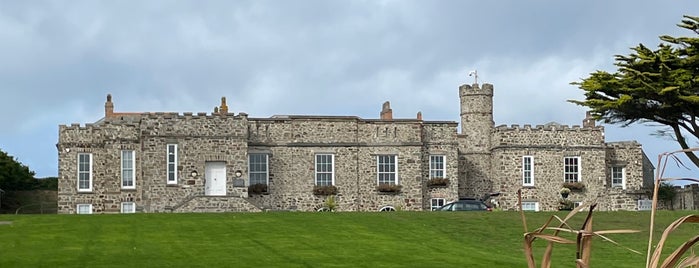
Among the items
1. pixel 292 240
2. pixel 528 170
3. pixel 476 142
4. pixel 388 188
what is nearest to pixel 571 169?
pixel 528 170

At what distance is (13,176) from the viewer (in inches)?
2185

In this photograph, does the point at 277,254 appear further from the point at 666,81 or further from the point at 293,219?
the point at 666,81

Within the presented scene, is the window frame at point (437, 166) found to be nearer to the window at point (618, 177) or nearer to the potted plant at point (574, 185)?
the potted plant at point (574, 185)

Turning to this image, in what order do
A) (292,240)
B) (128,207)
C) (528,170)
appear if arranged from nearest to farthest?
(292,240)
(128,207)
(528,170)

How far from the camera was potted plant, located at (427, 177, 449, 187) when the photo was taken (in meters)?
46.4

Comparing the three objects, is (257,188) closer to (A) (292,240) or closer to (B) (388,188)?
(B) (388,188)

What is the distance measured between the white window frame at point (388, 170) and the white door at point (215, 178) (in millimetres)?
6847

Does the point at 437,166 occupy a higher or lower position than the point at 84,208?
higher

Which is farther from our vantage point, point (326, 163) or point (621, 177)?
point (621, 177)

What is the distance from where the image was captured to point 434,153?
154 ft

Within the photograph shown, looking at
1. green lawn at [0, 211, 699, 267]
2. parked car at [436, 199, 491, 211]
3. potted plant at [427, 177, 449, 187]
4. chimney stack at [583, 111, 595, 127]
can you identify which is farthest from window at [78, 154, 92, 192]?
chimney stack at [583, 111, 595, 127]

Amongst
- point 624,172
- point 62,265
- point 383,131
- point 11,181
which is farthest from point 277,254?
A: point 11,181

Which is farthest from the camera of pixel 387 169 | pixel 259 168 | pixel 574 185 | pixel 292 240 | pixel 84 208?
pixel 574 185

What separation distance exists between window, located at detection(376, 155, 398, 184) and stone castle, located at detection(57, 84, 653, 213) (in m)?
0.06
